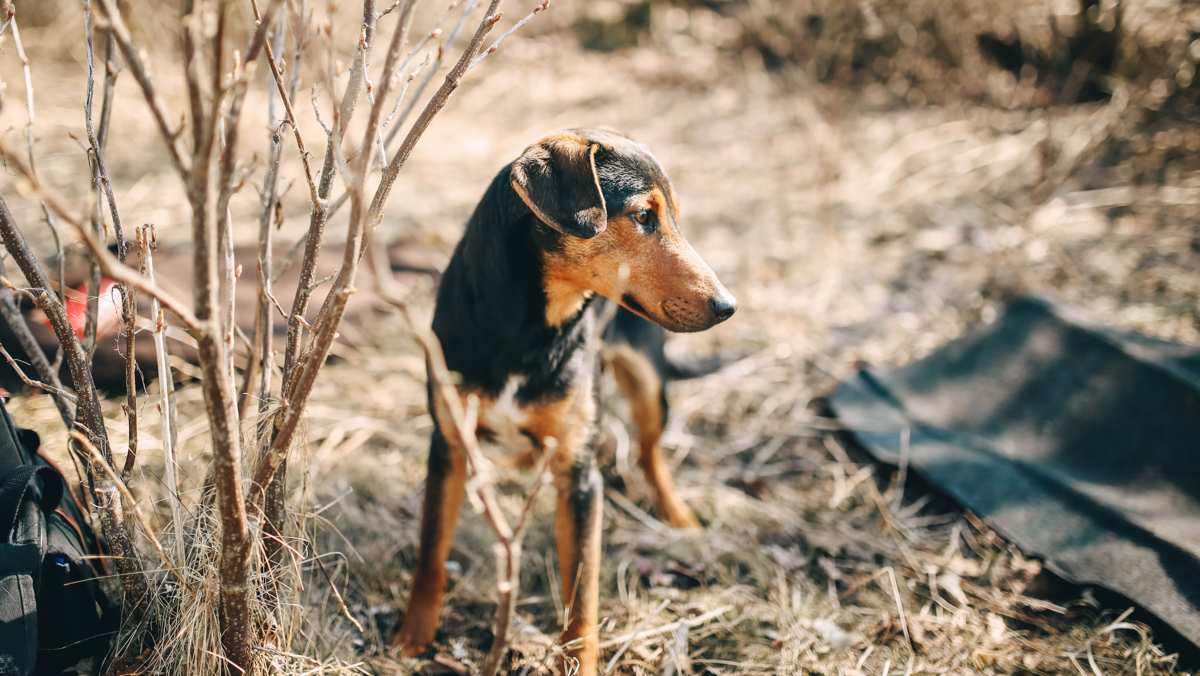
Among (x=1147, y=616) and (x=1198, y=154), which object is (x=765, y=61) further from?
(x=1147, y=616)

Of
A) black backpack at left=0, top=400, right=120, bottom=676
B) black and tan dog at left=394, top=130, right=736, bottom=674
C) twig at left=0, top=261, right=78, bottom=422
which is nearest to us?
black backpack at left=0, top=400, right=120, bottom=676

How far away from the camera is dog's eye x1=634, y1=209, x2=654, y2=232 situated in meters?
2.49

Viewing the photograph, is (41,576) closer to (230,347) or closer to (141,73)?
(230,347)

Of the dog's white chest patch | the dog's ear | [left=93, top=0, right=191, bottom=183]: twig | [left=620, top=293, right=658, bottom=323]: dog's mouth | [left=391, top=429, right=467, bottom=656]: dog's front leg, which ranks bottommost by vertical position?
[left=391, top=429, right=467, bottom=656]: dog's front leg

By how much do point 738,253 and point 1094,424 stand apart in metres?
2.93

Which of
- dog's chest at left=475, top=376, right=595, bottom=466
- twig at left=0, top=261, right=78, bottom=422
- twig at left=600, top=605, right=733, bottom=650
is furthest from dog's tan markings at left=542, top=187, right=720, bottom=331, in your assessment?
twig at left=0, top=261, right=78, bottom=422

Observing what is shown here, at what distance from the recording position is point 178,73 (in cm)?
802

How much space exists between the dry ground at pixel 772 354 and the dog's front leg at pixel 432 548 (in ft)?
0.37

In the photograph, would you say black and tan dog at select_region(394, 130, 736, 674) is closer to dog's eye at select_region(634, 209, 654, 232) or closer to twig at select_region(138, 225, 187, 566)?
dog's eye at select_region(634, 209, 654, 232)

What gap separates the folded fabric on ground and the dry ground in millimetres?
169

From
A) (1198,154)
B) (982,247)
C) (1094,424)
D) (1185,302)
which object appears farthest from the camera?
(1198,154)

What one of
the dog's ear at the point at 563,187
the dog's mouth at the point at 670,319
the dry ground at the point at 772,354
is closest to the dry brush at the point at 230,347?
the dry ground at the point at 772,354

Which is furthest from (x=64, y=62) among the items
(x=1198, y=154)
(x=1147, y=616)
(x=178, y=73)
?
(x=1198, y=154)

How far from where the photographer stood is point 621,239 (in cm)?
248
